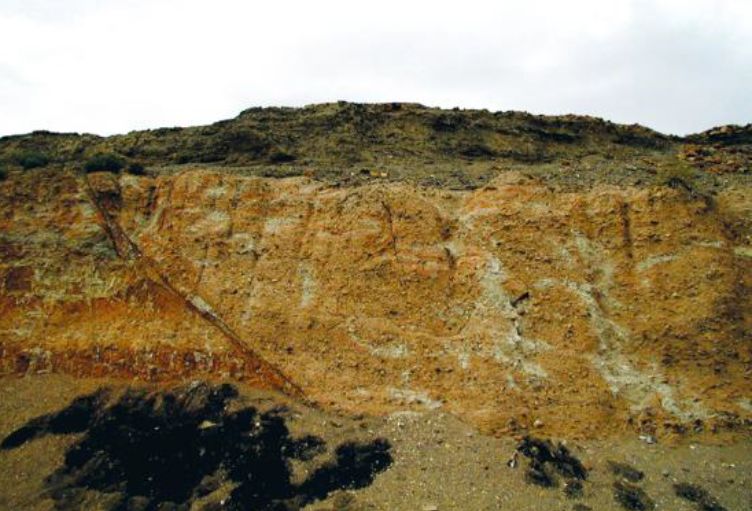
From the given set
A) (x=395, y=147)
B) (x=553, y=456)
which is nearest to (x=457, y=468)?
(x=553, y=456)

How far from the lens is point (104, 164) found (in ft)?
51.3

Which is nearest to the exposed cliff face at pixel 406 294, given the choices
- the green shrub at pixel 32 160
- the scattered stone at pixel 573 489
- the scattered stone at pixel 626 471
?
the scattered stone at pixel 626 471

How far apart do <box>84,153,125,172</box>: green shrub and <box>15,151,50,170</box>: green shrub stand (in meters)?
1.93

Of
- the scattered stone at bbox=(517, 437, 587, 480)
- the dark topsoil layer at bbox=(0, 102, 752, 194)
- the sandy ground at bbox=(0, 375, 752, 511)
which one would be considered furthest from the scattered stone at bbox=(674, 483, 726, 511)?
the dark topsoil layer at bbox=(0, 102, 752, 194)

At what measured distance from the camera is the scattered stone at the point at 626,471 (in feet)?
28.8

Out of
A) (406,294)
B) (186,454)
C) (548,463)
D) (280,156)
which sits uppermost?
(280,156)

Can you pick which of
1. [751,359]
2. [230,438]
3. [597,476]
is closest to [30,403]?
[230,438]

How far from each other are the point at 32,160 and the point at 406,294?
12.9 metres

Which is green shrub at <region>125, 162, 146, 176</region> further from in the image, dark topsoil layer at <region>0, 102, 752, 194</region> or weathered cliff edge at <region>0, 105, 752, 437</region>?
weathered cliff edge at <region>0, 105, 752, 437</region>

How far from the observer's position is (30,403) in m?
11.3

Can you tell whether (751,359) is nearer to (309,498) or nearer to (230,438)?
(309,498)

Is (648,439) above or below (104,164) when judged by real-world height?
below

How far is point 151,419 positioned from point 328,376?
12.4 feet

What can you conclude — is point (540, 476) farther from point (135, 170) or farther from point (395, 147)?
point (135, 170)
